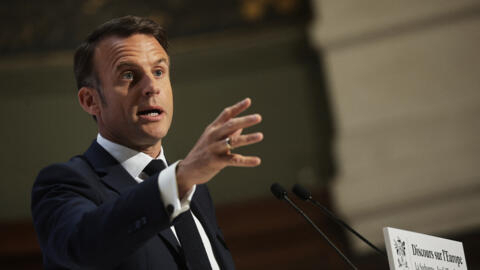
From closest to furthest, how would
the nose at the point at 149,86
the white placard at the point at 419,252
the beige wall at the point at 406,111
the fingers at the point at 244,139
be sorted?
1. the fingers at the point at 244,139
2. the white placard at the point at 419,252
3. the nose at the point at 149,86
4. the beige wall at the point at 406,111

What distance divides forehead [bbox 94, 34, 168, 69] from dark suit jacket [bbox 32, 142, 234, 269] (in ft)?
0.98

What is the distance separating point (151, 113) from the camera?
7.42ft

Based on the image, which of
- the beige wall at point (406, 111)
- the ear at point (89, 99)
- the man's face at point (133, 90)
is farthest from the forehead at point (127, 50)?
the beige wall at point (406, 111)

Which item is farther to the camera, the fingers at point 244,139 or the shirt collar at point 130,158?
the shirt collar at point 130,158

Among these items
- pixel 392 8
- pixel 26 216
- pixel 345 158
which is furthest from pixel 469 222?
pixel 26 216

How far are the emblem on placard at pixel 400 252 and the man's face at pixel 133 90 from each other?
831 millimetres

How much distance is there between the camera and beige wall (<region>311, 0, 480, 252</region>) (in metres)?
5.25

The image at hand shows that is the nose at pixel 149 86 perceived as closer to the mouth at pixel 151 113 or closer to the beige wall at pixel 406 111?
the mouth at pixel 151 113

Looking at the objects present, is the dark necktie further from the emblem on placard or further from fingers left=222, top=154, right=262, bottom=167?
the emblem on placard

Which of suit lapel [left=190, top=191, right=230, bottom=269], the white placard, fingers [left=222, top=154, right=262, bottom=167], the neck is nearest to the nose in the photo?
the neck

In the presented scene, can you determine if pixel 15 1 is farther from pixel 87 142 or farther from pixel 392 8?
pixel 392 8

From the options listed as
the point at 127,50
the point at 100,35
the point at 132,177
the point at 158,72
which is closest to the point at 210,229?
the point at 132,177

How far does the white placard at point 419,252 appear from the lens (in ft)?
6.63

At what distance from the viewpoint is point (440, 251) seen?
7.23ft
